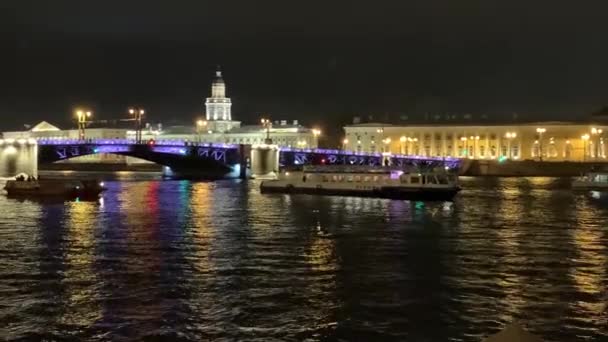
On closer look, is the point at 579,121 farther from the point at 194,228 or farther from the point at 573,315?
the point at 573,315

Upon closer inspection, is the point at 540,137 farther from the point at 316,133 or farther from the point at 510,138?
the point at 316,133

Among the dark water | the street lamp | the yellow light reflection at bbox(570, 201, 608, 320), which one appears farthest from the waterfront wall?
the yellow light reflection at bbox(570, 201, 608, 320)

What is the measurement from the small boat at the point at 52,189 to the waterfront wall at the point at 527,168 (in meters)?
67.6

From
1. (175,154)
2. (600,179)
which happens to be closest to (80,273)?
(600,179)

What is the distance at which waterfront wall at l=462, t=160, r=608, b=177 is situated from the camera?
10994 cm

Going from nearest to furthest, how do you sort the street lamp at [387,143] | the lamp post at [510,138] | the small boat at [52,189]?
the small boat at [52,189] < the lamp post at [510,138] < the street lamp at [387,143]

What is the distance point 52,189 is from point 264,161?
45873mm

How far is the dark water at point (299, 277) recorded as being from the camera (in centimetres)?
1475

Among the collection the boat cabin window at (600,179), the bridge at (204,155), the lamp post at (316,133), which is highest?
the lamp post at (316,133)

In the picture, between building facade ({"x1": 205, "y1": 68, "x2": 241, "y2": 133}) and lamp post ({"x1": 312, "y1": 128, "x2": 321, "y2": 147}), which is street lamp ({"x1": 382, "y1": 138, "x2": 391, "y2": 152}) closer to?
lamp post ({"x1": 312, "y1": 128, "x2": 321, "y2": 147})

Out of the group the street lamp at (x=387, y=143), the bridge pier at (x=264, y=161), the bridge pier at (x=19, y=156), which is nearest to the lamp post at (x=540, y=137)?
the street lamp at (x=387, y=143)

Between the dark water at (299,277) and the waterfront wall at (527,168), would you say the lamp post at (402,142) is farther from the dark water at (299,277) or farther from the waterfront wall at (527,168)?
the dark water at (299,277)

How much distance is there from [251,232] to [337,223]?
562 centimetres

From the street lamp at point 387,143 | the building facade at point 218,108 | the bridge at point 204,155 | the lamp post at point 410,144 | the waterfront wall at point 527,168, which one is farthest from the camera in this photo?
the building facade at point 218,108
